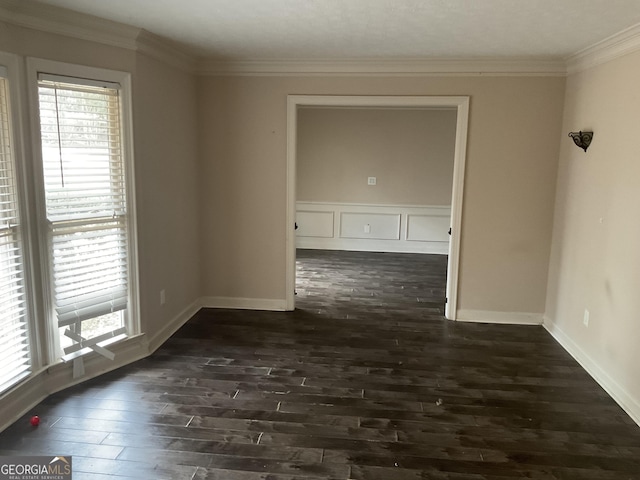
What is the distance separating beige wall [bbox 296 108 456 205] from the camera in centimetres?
754

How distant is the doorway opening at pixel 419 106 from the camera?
14.3 feet

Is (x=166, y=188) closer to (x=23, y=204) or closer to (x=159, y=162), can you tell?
(x=159, y=162)

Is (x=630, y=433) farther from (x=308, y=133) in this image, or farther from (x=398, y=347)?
(x=308, y=133)

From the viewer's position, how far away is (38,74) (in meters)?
2.81

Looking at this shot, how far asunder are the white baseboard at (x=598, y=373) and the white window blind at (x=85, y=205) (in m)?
3.48

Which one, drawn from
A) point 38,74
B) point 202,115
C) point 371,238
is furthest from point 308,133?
point 38,74

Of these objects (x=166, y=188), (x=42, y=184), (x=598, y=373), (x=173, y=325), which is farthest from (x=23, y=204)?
(x=598, y=373)

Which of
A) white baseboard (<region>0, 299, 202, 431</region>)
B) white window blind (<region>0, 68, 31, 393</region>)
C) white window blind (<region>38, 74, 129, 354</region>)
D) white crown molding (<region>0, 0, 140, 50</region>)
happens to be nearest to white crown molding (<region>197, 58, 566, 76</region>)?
white crown molding (<region>0, 0, 140, 50</region>)

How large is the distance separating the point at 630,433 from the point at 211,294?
367 centimetres

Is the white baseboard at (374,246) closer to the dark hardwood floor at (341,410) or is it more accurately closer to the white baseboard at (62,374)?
the dark hardwood floor at (341,410)

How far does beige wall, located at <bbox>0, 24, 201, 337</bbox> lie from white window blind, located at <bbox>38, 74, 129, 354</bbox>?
6.0 inches

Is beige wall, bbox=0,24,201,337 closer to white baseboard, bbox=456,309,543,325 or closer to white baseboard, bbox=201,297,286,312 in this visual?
white baseboard, bbox=201,297,286,312

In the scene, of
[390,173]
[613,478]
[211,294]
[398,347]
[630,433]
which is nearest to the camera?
[613,478]

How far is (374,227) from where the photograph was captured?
7.85 m
